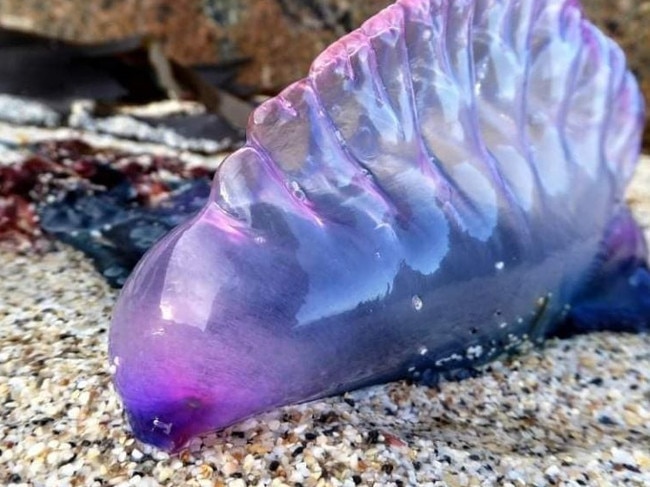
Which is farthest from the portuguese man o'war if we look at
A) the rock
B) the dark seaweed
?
the rock

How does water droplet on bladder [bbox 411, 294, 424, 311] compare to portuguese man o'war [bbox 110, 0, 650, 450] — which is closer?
portuguese man o'war [bbox 110, 0, 650, 450]

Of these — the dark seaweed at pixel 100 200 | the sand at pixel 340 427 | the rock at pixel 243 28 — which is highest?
the rock at pixel 243 28

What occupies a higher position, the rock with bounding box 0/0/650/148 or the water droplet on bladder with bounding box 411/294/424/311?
the rock with bounding box 0/0/650/148

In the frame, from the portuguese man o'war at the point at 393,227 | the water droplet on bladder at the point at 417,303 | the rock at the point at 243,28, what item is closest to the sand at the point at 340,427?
the portuguese man o'war at the point at 393,227

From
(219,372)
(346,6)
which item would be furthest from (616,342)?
(346,6)

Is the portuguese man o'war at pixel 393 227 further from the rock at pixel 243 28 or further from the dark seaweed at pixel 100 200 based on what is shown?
the rock at pixel 243 28

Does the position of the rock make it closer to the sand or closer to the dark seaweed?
the dark seaweed

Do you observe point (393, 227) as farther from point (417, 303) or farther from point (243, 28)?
point (243, 28)
